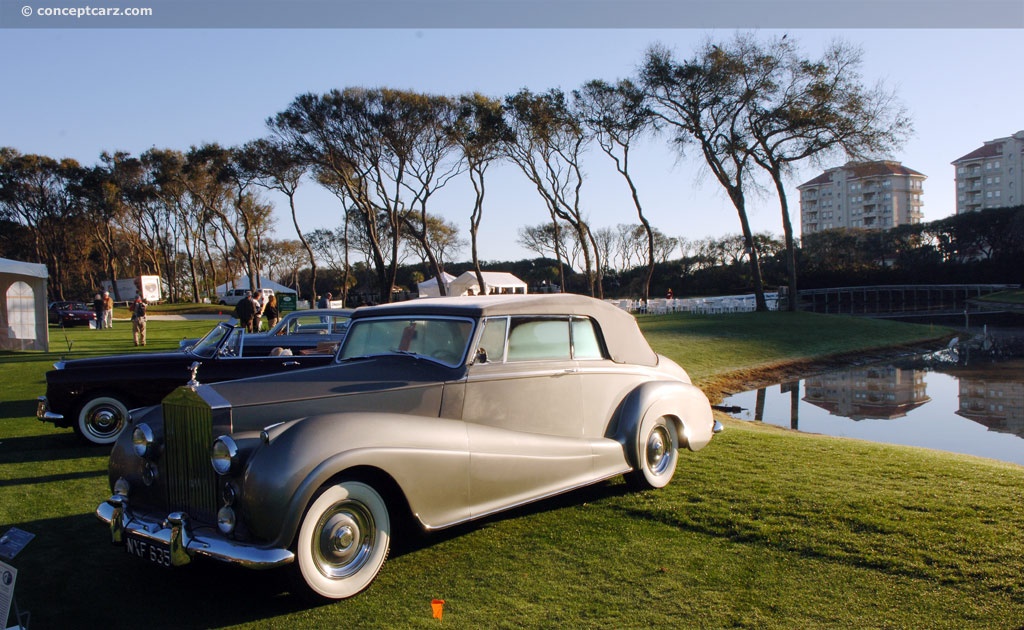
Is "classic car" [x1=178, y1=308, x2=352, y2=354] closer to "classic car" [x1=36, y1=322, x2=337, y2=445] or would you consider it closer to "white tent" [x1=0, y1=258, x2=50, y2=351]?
"classic car" [x1=36, y1=322, x2=337, y2=445]

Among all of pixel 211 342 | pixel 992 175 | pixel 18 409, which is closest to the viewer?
pixel 211 342

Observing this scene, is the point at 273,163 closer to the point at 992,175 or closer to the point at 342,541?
the point at 342,541

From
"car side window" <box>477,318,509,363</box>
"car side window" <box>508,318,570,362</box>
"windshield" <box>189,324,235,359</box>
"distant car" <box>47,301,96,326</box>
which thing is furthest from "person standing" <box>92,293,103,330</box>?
"car side window" <box>477,318,509,363</box>

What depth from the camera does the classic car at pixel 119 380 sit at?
791cm

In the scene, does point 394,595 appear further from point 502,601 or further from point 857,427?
point 857,427

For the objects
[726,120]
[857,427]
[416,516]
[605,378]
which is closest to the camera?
[416,516]

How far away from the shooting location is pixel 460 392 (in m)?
4.51

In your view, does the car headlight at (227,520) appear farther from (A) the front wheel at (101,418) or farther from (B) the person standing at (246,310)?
(B) the person standing at (246,310)

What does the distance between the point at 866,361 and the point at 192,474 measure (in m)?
19.5

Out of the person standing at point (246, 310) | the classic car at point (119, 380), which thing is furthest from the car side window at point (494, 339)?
the person standing at point (246, 310)

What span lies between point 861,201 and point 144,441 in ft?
406

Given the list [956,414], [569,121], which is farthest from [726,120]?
[956,414]

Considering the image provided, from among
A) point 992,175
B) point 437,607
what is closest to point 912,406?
point 437,607

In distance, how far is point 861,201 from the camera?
364 ft
